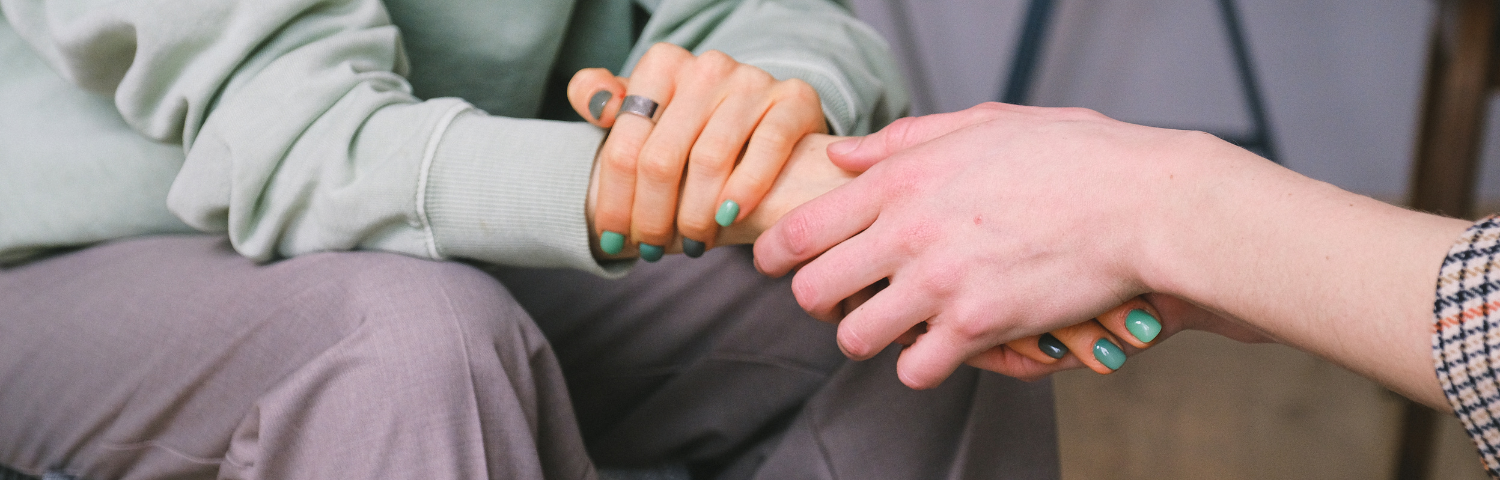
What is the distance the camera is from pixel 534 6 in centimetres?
77

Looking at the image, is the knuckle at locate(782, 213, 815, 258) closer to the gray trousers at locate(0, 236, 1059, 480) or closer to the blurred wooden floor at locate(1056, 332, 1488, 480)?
the gray trousers at locate(0, 236, 1059, 480)

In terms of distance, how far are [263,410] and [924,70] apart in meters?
1.97

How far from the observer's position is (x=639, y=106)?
60 centimetres

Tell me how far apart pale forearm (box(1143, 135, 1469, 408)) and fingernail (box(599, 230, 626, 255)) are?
34 cm

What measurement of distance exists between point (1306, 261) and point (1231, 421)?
1.14 meters

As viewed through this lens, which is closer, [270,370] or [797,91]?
[270,370]

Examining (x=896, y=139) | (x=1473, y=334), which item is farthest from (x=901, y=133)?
(x=1473, y=334)

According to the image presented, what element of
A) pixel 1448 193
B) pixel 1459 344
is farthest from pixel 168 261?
pixel 1448 193

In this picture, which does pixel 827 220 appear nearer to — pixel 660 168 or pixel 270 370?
pixel 660 168

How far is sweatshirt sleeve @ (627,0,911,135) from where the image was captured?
715 millimetres

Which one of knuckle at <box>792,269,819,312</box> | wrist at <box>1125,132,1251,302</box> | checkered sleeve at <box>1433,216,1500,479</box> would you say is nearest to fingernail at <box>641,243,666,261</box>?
knuckle at <box>792,269,819,312</box>

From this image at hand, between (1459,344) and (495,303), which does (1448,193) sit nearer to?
(1459,344)

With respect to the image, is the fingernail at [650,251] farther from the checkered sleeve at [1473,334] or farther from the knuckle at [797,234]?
the checkered sleeve at [1473,334]

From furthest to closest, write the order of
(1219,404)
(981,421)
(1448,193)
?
1. (1219,404)
2. (1448,193)
3. (981,421)
